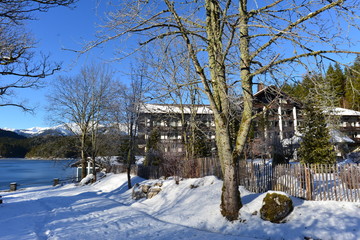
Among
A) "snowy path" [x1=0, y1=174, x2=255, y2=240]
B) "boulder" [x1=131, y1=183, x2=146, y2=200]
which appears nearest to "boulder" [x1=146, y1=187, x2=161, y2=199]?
"boulder" [x1=131, y1=183, x2=146, y2=200]

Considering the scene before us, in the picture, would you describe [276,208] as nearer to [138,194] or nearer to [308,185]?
[308,185]

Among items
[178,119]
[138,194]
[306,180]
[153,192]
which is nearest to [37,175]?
[178,119]

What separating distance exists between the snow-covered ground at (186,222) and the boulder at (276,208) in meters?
0.18

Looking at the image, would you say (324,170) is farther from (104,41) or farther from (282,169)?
(104,41)

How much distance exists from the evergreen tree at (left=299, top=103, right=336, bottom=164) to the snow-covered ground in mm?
14761

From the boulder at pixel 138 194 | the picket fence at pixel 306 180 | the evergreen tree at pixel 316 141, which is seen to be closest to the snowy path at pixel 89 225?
the boulder at pixel 138 194

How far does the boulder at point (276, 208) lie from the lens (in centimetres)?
795

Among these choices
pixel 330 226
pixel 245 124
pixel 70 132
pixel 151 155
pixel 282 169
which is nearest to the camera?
pixel 330 226

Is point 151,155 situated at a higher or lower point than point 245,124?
lower

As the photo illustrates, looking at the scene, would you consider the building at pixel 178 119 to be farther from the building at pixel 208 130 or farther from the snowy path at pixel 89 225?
the snowy path at pixel 89 225

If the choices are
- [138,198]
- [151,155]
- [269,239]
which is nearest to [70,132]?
[151,155]

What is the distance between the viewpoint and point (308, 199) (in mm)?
9562

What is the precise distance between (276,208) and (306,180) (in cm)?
249

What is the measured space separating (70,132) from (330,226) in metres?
29.5
